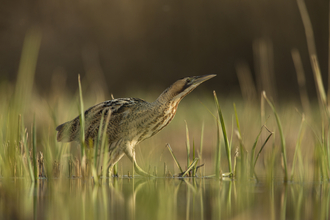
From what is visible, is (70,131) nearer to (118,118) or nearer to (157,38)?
(118,118)

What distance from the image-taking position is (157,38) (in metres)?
5.17

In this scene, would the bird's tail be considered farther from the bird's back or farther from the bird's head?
the bird's head

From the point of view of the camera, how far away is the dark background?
15.9 feet

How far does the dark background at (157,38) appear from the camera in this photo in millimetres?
4859

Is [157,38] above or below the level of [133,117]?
above

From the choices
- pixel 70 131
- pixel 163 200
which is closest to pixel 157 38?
pixel 70 131

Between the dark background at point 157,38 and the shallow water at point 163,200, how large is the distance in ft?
12.0

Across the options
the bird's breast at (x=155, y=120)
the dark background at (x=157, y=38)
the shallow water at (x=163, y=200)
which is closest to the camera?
the shallow water at (x=163, y=200)

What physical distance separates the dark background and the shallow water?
3.66m

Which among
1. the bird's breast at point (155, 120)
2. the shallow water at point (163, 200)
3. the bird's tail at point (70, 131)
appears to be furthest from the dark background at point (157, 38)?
the shallow water at point (163, 200)

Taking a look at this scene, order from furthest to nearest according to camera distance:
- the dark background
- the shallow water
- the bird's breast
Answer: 1. the dark background
2. the bird's breast
3. the shallow water

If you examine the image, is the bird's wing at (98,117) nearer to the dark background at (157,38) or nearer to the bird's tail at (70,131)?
the bird's tail at (70,131)

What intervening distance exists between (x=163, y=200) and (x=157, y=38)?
171 inches

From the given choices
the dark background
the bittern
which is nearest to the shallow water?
the bittern
